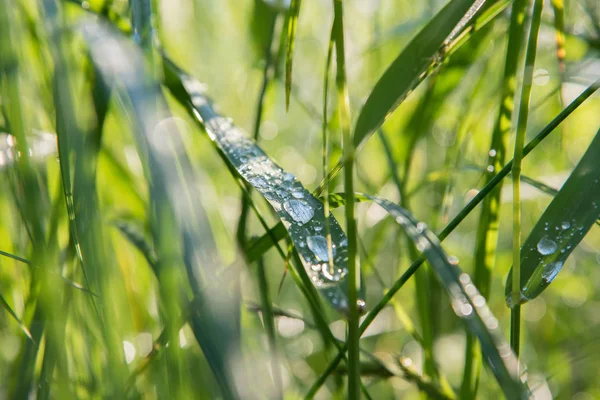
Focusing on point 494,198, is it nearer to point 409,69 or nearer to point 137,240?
point 409,69

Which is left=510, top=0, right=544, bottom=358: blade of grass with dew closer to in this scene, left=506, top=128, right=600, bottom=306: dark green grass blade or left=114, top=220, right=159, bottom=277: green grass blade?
left=506, top=128, right=600, bottom=306: dark green grass blade

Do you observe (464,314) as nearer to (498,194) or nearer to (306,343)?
(498,194)

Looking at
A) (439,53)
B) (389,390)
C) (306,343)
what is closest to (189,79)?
(439,53)

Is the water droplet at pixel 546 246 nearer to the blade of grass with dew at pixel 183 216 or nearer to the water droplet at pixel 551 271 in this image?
the water droplet at pixel 551 271

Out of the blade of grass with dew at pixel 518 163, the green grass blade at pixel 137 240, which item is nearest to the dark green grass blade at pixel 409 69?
the blade of grass with dew at pixel 518 163

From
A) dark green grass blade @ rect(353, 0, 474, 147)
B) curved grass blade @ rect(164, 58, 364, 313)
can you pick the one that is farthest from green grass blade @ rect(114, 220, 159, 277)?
dark green grass blade @ rect(353, 0, 474, 147)
